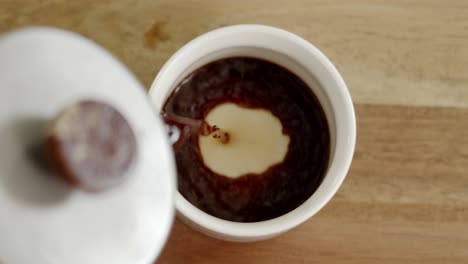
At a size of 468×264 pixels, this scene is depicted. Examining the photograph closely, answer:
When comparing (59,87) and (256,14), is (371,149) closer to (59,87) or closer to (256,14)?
(256,14)

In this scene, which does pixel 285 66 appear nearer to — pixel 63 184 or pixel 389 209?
pixel 389 209

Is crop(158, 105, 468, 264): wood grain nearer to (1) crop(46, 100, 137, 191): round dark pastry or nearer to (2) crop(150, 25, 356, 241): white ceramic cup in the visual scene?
(2) crop(150, 25, 356, 241): white ceramic cup

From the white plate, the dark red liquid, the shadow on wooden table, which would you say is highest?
the white plate

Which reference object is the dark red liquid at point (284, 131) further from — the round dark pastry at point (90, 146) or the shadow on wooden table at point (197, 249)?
the round dark pastry at point (90, 146)

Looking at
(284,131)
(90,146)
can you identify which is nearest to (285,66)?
(284,131)

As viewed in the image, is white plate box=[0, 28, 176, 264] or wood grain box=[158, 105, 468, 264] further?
wood grain box=[158, 105, 468, 264]

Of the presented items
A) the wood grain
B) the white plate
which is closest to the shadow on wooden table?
the wood grain

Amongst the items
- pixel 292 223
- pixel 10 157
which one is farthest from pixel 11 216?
pixel 292 223
